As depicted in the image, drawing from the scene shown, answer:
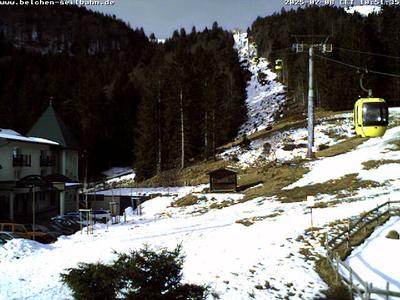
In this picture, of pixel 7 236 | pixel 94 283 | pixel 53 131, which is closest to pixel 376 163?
pixel 7 236

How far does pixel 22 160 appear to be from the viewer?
1406 inches

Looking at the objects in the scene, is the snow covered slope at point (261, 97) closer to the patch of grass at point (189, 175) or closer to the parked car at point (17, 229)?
the patch of grass at point (189, 175)

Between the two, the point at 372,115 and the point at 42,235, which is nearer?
the point at 372,115

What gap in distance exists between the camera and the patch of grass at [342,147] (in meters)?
39.1

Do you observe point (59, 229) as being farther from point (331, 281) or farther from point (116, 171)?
point (116, 171)

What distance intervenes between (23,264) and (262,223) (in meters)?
11.1

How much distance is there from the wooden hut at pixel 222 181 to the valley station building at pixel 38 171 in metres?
13.7

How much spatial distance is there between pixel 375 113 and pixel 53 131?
35878mm

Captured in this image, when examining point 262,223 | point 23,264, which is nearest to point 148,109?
point 262,223

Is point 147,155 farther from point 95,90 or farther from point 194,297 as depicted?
point 194,297

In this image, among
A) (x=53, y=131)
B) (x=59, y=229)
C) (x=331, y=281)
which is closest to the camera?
(x=331, y=281)

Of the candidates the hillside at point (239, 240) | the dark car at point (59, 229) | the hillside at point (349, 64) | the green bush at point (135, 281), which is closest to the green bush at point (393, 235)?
the hillside at point (239, 240)

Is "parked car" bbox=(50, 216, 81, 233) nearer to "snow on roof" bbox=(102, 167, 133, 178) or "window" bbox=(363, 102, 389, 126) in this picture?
"window" bbox=(363, 102, 389, 126)

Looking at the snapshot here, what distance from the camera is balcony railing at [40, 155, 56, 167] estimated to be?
4020 centimetres
